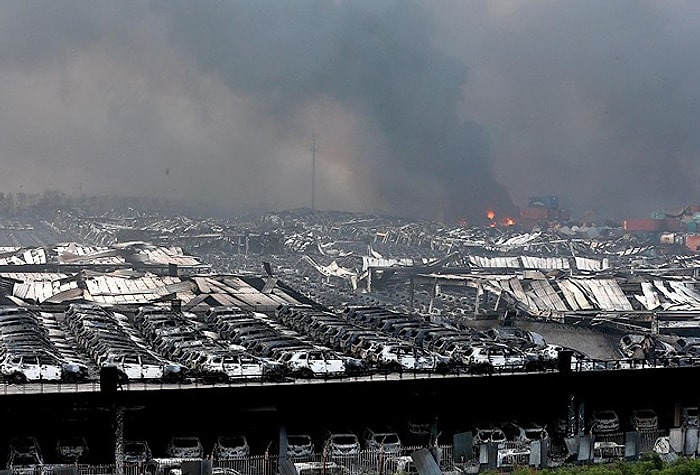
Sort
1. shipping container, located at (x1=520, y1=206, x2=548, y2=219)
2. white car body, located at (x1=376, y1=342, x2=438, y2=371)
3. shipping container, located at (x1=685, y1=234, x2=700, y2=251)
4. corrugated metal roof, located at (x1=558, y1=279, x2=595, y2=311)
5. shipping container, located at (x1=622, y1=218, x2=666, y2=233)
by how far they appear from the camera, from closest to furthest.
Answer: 1. white car body, located at (x1=376, y1=342, x2=438, y2=371)
2. corrugated metal roof, located at (x1=558, y1=279, x2=595, y2=311)
3. shipping container, located at (x1=685, y1=234, x2=700, y2=251)
4. shipping container, located at (x1=622, y1=218, x2=666, y2=233)
5. shipping container, located at (x1=520, y1=206, x2=548, y2=219)

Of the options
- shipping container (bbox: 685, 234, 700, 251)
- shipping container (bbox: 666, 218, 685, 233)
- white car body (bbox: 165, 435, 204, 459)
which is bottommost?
white car body (bbox: 165, 435, 204, 459)

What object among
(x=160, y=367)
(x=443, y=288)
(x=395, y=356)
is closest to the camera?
(x=160, y=367)

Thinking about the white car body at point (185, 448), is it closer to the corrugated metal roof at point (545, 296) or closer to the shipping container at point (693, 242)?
the corrugated metal roof at point (545, 296)

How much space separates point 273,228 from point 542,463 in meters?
63.6

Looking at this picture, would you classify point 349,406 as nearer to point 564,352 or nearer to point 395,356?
point 395,356

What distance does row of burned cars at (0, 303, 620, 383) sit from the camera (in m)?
21.1

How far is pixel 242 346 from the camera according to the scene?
25.9 metres

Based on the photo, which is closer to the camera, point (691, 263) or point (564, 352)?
point (564, 352)

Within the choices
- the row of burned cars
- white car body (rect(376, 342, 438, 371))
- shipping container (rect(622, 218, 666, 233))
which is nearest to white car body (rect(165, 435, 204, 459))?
the row of burned cars

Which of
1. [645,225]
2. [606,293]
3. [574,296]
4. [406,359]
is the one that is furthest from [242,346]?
[645,225]

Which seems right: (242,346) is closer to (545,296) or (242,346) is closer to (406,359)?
(406,359)

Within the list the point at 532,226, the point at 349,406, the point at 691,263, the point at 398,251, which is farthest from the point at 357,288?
the point at 532,226

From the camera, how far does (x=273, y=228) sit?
81625 mm

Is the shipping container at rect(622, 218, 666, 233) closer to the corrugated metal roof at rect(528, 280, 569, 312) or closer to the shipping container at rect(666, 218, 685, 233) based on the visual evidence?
the shipping container at rect(666, 218, 685, 233)
